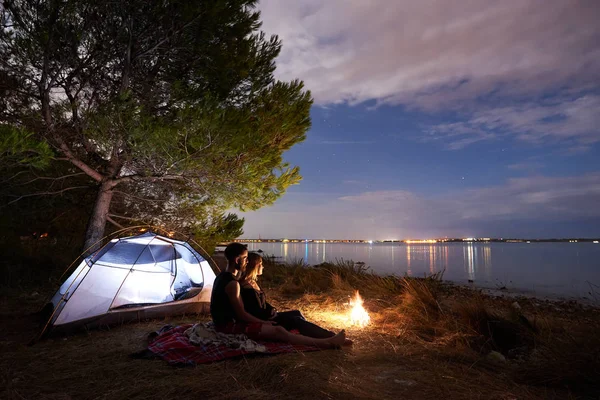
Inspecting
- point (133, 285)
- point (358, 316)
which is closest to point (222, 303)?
point (133, 285)

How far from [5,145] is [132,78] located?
396cm

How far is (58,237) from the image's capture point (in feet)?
36.4

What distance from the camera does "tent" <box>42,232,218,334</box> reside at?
211 inches

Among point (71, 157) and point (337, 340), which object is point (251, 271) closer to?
point (337, 340)

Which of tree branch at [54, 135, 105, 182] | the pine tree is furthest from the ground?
tree branch at [54, 135, 105, 182]

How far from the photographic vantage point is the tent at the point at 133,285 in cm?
537

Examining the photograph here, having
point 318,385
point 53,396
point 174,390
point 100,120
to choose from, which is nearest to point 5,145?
point 100,120

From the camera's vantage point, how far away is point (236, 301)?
4262mm

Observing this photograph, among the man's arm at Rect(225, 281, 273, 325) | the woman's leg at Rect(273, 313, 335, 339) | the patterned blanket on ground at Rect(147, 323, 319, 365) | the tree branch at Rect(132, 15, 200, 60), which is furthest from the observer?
the tree branch at Rect(132, 15, 200, 60)

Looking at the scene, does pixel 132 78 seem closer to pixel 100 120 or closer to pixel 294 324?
pixel 100 120

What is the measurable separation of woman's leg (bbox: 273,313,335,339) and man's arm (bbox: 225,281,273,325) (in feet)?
1.85

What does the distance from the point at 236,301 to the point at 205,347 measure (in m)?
0.58

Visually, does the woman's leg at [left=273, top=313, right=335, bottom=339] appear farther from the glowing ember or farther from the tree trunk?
the tree trunk

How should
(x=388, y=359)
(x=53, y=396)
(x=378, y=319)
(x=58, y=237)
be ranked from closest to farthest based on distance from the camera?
(x=53, y=396)
(x=388, y=359)
(x=378, y=319)
(x=58, y=237)
